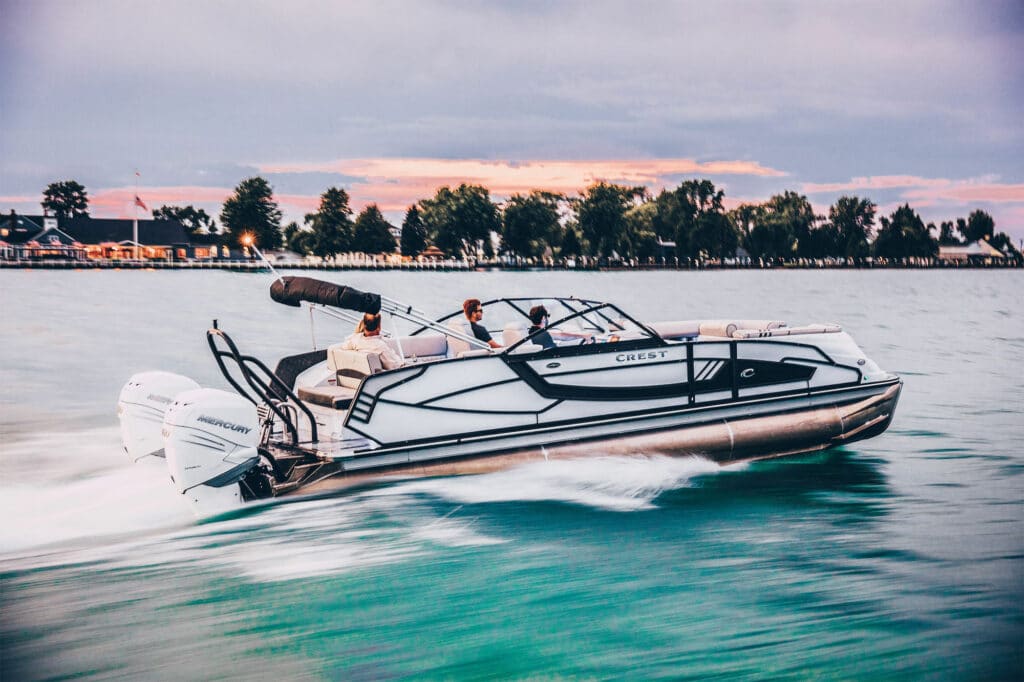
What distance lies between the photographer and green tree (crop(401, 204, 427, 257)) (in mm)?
128375

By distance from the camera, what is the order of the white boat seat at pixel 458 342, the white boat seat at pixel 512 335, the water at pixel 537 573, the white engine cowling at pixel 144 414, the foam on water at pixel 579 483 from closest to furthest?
1. the water at pixel 537 573
2. the white engine cowling at pixel 144 414
3. the foam on water at pixel 579 483
4. the white boat seat at pixel 512 335
5. the white boat seat at pixel 458 342

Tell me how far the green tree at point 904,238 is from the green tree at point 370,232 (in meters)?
74.6

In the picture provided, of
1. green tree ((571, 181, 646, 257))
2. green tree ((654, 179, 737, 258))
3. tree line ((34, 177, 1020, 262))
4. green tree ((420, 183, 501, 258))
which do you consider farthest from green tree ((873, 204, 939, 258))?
green tree ((420, 183, 501, 258))

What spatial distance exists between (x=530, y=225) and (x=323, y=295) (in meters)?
114

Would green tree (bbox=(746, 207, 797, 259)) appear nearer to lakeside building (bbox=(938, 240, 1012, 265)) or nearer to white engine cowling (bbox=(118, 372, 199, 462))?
lakeside building (bbox=(938, 240, 1012, 265))

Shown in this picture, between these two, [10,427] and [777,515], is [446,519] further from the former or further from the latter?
[10,427]

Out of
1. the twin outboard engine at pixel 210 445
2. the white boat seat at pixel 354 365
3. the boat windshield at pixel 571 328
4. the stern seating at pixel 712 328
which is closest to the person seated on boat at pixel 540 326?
the boat windshield at pixel 571 328

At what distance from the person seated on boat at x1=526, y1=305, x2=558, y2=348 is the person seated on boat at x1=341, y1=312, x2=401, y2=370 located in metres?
1.24

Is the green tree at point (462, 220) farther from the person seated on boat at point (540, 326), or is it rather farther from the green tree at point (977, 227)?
the person seated on boat at point (540, 326)

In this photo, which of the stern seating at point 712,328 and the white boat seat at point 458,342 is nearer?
the white boat seat at point 458,342

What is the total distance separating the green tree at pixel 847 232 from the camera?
13325 centimetres

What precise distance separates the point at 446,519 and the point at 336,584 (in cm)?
133

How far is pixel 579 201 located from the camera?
410 feet

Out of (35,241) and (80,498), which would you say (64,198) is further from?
(80,498)
